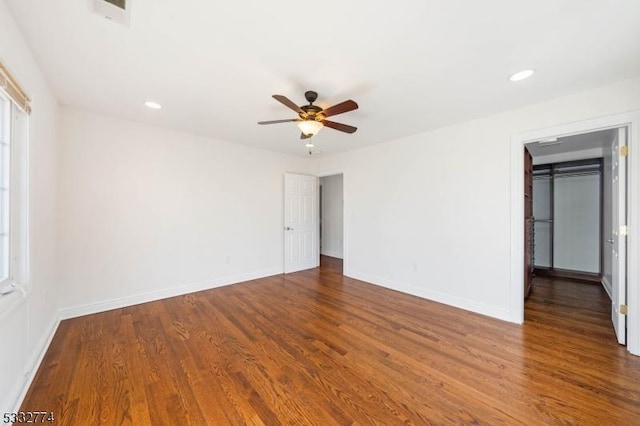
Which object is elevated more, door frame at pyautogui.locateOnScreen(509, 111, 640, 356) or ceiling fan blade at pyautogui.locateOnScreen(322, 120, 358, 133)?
ceiling fan blade at pyautogui.locateOnScreen(322, 120, 358, 133)

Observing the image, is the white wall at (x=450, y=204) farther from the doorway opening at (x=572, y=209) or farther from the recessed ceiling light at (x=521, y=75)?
the doorway opening at (x=572, y=209)

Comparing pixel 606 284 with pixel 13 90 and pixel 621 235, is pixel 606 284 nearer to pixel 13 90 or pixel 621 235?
pixel 621 235

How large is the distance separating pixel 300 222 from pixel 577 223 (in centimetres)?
→ 544

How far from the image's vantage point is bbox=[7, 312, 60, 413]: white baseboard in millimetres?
1654

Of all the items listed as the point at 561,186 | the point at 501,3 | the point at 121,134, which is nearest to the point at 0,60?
the point at 121,134

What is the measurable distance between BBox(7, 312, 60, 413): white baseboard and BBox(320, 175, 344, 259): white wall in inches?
210

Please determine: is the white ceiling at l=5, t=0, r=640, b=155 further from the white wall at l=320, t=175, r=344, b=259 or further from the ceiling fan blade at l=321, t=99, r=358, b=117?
the white wall at l=320, t=175, r=344, b=259

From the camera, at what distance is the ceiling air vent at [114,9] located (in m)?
1.44

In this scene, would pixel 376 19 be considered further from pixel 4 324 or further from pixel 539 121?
pixel 4 324

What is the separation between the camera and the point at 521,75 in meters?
2.18

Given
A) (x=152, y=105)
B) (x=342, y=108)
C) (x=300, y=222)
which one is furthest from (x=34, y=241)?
(x=300, y=222)

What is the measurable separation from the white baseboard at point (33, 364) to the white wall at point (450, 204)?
403cm

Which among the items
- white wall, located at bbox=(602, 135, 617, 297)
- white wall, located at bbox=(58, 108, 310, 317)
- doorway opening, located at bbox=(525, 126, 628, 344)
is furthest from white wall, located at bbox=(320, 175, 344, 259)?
white wall, located at bbox=(602, 135, 617, 297)

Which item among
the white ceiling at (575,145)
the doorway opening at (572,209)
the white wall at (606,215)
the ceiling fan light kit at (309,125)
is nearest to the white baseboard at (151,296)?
the ceiling fan light kit at (309,125)
